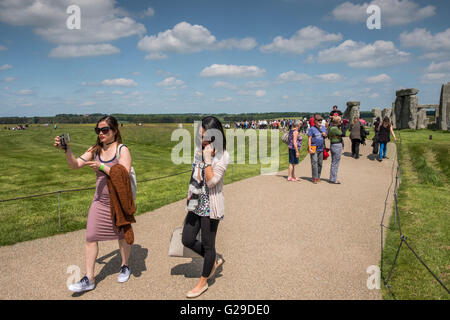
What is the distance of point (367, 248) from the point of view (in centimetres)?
531

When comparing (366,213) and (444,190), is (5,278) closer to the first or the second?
(366,213)

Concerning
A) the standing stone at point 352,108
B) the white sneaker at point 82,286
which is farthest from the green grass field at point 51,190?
the standing stone at point 352,108

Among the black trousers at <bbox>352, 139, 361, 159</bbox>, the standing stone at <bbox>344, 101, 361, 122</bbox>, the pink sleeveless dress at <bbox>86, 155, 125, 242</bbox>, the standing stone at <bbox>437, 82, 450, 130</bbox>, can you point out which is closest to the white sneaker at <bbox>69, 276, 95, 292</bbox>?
the pink sleeveless dress at <bbox>86, 155, 125, 242</bbox>

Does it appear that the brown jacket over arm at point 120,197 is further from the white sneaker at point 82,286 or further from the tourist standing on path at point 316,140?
the tourist standing on path at point 316,140

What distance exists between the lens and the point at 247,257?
4.98 meters

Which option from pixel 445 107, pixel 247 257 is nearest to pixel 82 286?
pixel 247 257

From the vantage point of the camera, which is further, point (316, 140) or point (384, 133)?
point (384, 133)

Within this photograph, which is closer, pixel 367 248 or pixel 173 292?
pixel 173 292

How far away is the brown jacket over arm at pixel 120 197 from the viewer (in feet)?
12.1

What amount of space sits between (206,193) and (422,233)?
492 cm

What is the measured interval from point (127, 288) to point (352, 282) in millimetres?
3186

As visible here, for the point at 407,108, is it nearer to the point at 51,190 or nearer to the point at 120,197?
the point at 51,190

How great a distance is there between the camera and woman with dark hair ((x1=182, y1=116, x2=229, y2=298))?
3.64 metres
